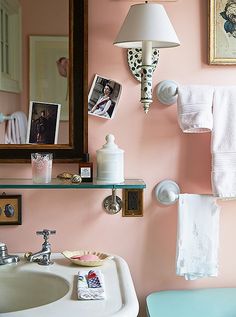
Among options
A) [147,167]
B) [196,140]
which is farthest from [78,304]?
[196,140]

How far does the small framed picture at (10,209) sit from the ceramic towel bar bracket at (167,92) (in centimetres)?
63

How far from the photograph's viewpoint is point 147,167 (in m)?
1.81

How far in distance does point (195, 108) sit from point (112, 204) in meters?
0.46

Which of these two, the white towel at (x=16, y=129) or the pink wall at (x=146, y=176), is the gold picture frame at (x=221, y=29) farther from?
the white towel at (x=16, y=129)

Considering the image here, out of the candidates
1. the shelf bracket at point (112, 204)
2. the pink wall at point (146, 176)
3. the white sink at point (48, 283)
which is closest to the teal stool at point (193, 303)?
the pink wall at point (146, 176)

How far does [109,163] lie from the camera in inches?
65.7

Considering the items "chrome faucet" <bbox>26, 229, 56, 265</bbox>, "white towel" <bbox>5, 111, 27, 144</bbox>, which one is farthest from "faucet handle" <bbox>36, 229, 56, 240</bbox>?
"white towel" <bbox>5, 111, 27, 144</bbox>

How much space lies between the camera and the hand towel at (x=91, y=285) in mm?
1370

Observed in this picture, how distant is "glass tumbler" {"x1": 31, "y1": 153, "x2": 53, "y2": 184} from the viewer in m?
1.67

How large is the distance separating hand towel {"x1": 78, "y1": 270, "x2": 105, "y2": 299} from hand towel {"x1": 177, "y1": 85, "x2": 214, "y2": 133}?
1.91ft

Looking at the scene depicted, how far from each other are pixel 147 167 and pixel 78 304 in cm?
64

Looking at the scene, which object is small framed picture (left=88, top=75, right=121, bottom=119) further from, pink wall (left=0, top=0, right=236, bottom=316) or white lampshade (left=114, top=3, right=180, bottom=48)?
white lampshade (left=114, top=3, right=180, bottom=48)

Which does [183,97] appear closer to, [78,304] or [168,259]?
[168,259]

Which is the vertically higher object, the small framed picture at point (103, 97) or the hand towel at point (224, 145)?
the small framed picture at point (103, 97)
